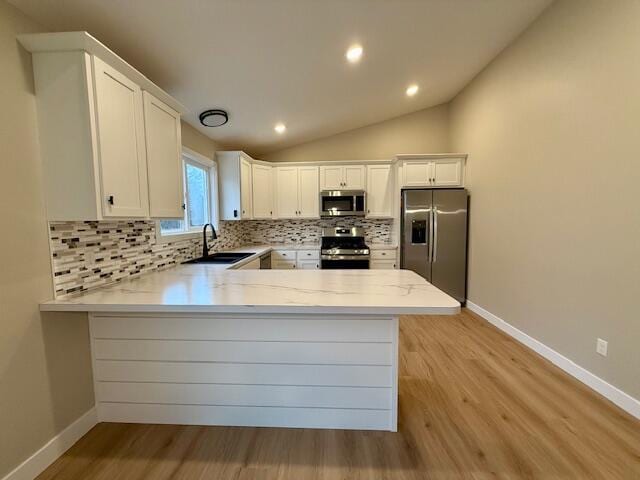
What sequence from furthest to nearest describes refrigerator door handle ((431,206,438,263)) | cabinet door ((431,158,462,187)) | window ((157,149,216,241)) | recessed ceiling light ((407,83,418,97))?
cabinet door ((431,158,462,187)), refrigerator door handle ((431,206,438,263)), recessed ceiling light ((407,83,418,97)), window ((157,149,216,241))

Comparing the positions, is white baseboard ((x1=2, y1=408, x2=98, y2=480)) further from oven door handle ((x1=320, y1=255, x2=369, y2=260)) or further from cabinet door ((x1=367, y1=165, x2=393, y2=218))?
cabinet door ((x1=367, y1=165, x2=393, y2=218))

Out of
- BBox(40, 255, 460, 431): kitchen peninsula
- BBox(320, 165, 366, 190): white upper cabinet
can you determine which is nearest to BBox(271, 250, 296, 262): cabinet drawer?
BBox(320, 165, 366, 190): white upper cabinet

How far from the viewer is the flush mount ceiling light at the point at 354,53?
240 centimetres

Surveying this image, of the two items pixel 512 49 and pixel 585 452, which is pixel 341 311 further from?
pixel 512 49

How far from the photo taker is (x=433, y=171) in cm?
405

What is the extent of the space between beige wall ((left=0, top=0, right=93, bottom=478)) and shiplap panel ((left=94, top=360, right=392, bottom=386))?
0.95 feet

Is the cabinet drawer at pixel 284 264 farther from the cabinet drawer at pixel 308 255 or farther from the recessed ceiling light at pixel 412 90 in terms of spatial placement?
the recessed ceiling light at pixel 412 90

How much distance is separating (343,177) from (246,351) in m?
3.34

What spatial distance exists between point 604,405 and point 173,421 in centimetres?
283

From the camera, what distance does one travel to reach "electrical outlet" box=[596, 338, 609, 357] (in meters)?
1.96

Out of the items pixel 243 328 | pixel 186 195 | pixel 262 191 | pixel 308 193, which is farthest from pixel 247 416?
pixel 308 193

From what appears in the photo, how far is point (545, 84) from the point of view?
2.49 metres

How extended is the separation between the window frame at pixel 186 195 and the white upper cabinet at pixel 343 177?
5.42ft

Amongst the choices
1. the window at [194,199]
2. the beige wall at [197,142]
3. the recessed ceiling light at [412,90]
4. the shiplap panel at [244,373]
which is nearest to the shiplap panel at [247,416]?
the shiplap panel at [244,373]
